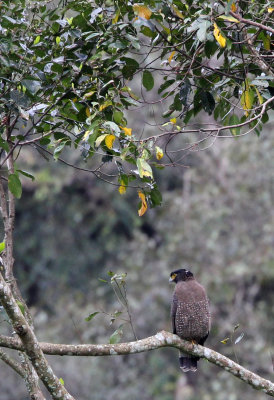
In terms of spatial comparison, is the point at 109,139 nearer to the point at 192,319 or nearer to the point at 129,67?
the point at 129,67

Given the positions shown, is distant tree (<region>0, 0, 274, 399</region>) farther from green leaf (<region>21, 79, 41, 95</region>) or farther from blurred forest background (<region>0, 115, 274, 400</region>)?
blurred forest background (<region>0, 115, 274, 400</region>)

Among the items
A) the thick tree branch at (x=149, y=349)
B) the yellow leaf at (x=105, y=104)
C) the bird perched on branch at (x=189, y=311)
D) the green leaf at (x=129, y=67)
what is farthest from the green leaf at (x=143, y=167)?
the bird perched on branch at (x=189, y=311)

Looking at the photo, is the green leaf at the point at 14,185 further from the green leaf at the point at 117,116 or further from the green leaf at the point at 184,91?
the green leaf at the point at 184,91

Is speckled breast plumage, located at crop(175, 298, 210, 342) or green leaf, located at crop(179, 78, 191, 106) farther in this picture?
speckled breast plumage, located at crop(175, 298, 210, 342)

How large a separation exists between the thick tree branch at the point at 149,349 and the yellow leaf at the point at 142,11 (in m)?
1.41

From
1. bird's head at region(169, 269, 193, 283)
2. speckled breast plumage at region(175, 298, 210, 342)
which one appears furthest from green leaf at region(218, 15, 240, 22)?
bird's head at region(169, 269, 193, 283)

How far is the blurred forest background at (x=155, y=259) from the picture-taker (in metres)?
9.69

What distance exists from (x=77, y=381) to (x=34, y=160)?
3.63m

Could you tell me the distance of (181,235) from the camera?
34.6 feet

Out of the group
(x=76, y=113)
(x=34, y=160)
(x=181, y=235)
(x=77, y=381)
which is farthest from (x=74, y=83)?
(x=34, y=160)

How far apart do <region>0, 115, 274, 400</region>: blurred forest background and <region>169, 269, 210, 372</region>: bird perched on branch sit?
9.61 ft

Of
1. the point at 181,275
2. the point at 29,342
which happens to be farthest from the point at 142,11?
the point at 181,275

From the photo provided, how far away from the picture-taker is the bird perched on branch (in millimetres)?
5219

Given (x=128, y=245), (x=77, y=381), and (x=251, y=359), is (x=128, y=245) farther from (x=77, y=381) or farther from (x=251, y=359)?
(x=251, y=359)
